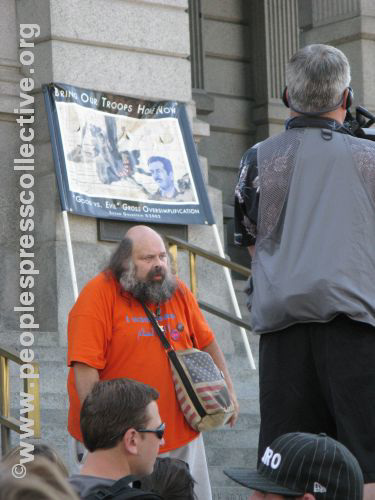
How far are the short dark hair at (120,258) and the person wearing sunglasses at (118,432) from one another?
1980 millimetres

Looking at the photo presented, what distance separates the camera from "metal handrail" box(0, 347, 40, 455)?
7.88 meters

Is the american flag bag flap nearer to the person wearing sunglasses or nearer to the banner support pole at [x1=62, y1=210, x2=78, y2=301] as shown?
the person wearing sunglasses

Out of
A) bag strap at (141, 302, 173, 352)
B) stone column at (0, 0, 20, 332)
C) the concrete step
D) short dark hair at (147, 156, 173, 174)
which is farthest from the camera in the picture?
short dark hair at (147, 156, 173, 174)

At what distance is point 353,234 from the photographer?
4645 millimetres

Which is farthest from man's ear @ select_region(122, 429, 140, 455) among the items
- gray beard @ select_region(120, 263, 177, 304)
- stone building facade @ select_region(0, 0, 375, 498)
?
stone building facade @ select_region(0, 0, 375, 498)

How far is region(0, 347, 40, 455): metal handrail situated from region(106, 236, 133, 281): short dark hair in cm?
148

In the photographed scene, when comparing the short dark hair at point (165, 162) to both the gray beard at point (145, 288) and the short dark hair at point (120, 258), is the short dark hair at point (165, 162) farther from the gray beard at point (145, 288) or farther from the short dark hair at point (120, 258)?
the gray beard at point (145, 288)

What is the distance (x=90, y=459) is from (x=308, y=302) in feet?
2.95

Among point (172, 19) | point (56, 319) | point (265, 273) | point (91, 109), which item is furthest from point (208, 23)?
point (265, 273)

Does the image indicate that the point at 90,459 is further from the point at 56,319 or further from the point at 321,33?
the point at 321,33

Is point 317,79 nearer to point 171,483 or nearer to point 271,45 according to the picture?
point 171,483

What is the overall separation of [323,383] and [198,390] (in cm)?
183

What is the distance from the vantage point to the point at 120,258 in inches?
262

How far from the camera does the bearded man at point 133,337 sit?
6.32m
